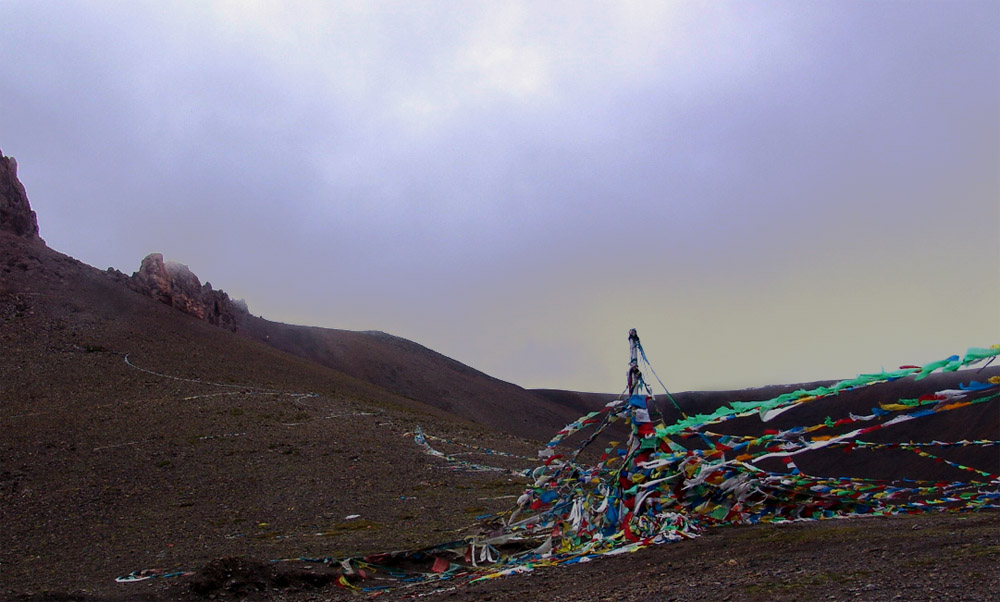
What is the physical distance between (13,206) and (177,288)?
941cm

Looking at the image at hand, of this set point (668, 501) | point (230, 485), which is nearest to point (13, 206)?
point (230, 485)

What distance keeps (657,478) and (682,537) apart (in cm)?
73

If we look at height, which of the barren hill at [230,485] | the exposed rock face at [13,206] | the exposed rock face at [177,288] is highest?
the exposed rock face at [13,206]

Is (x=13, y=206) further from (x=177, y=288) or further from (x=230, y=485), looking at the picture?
(x=230, y=485)

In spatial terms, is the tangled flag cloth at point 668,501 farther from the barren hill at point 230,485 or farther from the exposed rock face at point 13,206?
the exposed rock face at point 13,206

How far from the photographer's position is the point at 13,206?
140 feet

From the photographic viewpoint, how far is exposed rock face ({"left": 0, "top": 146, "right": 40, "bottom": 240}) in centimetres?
4219

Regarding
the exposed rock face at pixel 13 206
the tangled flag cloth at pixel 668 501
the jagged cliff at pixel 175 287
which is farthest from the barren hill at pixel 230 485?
the jagged cliff at pixel 175 287

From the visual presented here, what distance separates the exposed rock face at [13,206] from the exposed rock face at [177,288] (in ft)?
19.5

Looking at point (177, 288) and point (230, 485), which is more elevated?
point (177, 288)

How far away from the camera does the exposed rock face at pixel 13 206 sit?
138ft

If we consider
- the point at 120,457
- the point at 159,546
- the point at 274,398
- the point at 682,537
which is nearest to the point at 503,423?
the point at 274,398

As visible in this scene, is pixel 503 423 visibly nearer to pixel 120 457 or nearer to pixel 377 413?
pixel 377 413

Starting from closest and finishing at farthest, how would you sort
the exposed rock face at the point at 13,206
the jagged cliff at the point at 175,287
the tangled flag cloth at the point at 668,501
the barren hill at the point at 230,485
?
1. the barren hill at the point at 230,485
2. the tangled flag cloth at the point at 668,501
3. the exposed rock face at the point at 13,206
4. the jagged cliff at the point at 175,287
